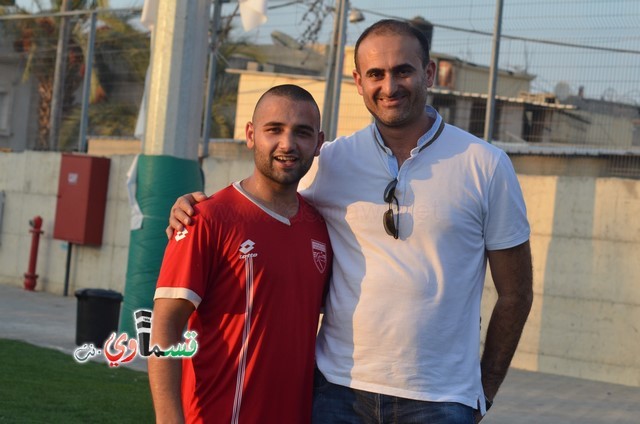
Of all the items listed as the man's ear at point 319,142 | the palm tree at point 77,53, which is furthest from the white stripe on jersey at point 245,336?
the palm tree at point 77,53

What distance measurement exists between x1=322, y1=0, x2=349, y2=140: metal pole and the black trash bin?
2897 millimetres

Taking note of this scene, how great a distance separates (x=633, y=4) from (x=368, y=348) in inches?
294

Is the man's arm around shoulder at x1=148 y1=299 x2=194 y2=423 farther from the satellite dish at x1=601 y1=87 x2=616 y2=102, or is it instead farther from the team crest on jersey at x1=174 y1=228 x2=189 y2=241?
the satellite dish at x1=601 y1=87 x2=616 y2=102

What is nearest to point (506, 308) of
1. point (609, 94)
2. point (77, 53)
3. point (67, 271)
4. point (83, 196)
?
point (609, 94)

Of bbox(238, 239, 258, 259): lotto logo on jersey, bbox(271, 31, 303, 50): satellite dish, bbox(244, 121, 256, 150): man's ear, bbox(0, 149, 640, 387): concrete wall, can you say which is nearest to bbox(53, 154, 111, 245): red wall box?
bbox(271, 31, 303, 50): satellite dish

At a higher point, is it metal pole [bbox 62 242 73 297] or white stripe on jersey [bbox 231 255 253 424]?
white stripe on jersey [bbox 231 255 253 424]

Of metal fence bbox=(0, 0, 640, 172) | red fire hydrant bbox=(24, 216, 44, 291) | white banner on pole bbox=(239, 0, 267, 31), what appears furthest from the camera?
red fire hydrant bbox=(24, 216, 44, 291)

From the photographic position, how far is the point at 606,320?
11.0 meters

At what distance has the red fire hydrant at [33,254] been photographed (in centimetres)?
1686

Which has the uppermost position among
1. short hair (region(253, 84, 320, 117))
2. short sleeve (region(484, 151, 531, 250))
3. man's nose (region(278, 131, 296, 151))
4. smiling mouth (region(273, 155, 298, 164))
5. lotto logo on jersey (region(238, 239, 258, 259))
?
short hair (region(253, 84, 320, 117))

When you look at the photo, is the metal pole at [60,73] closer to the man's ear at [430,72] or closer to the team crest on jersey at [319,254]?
the man's ear at [430,72]

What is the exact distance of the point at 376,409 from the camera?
371cm

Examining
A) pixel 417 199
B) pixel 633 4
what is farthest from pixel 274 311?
pixel 633 4

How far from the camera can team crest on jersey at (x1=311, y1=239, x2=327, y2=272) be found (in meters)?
3.87
